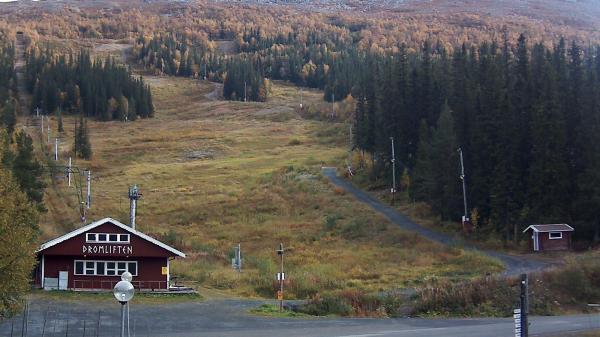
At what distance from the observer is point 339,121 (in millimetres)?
134875

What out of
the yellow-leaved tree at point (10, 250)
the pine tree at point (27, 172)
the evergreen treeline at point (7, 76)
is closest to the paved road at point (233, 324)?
the yellow-leaved tree at point (10, 250)

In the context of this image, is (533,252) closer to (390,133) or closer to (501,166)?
(501,166)

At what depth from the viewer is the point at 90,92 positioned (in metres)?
154

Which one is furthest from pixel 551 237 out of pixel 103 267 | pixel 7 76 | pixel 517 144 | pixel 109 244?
pixel 7 76

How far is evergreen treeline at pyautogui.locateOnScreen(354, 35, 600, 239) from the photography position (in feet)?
179

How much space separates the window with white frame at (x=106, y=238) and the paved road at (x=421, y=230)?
793 inches

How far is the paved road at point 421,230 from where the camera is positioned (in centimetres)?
4575

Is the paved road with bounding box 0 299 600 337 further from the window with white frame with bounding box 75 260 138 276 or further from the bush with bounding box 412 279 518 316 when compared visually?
the window with white frame with bounding box 75 260 138 276

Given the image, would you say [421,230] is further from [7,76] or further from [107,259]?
[7,76]

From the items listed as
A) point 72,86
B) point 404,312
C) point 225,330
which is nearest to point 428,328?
point 404,312

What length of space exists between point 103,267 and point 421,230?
27.5 metres

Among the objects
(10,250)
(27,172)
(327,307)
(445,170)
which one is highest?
(10,250)

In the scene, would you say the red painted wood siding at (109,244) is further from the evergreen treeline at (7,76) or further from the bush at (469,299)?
the evergreen treeline at (7,76)

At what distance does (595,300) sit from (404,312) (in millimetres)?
9097
